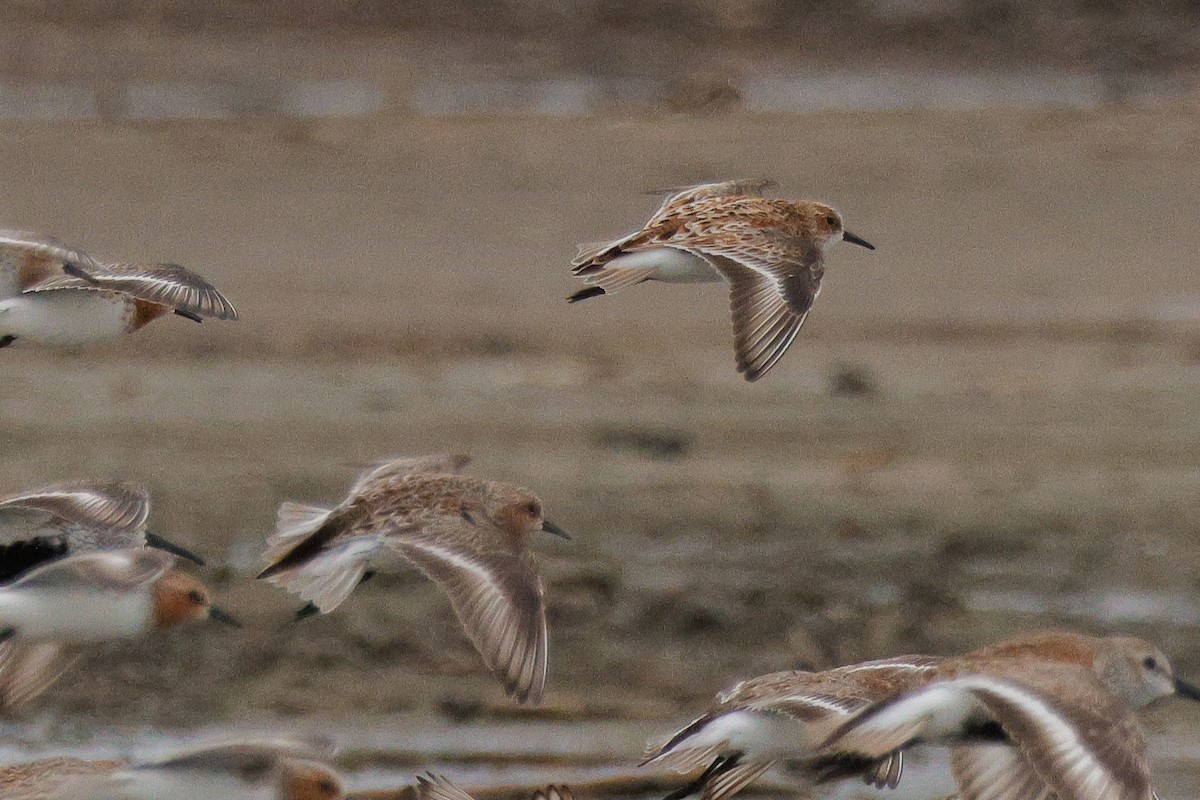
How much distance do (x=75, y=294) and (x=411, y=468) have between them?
1.07 m

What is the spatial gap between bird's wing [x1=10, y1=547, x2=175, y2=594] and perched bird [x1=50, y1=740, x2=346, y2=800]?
68 cm

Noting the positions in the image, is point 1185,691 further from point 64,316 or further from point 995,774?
point 64,316

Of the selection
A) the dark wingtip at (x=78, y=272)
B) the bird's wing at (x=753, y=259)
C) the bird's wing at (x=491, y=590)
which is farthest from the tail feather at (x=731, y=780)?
the dark wingtip at (x=78, y=272)

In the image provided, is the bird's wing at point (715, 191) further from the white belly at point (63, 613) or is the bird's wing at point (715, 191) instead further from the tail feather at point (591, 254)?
the white belly at point (63, 613)

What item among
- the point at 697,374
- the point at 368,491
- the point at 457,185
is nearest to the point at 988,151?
the point at 457,185

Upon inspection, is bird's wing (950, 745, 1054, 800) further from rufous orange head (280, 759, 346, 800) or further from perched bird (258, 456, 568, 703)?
rufous orange head (280, 759, 346, 800)

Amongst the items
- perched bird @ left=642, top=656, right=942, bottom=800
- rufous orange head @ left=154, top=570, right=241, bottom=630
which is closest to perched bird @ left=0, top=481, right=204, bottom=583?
rufous orange head @ left=154, top=570, right=241, bottom=630

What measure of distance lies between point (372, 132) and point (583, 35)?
93.7 inches

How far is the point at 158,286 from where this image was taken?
6.89 meters

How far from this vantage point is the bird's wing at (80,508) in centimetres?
655

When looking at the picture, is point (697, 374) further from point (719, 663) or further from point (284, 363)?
point (719, 663)

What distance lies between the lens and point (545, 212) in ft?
45.3

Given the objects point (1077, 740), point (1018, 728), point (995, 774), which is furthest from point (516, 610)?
point (1077, 740)

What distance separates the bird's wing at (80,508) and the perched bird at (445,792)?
1.13 m
